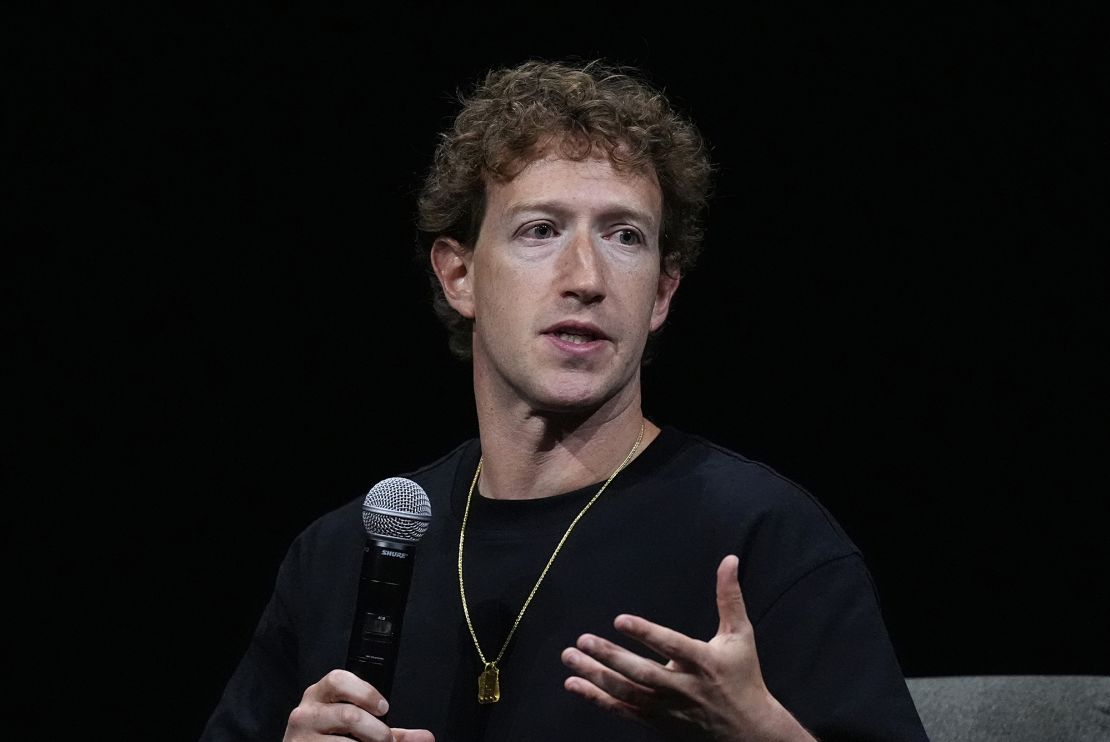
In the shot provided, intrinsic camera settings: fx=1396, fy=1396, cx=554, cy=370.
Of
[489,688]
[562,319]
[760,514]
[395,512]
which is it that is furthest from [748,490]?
[395,512]

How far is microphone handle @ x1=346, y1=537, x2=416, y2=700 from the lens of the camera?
5.77 feet

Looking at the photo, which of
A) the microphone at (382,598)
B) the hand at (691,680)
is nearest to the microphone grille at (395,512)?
the microphone at (382,598)

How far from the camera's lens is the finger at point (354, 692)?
1.73 m

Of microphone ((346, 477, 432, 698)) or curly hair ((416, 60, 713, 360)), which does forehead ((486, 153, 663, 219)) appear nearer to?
curly hair ((416, 60, 713, 360))

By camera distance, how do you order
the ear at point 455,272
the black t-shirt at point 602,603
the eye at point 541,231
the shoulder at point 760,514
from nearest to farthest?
the black t-shirt at point 602,603, the shoulder at point 760,514, the eye at point 541,231, the ear at point 455,272

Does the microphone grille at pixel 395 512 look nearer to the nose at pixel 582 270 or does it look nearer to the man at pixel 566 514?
the man at pixel 566 514

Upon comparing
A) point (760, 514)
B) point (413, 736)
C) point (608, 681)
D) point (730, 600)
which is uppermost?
point (760, 514)

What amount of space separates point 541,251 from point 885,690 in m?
0.86

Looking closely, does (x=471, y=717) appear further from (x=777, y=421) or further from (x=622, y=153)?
(x=777, y=421)

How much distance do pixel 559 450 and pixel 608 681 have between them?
29.1 inches

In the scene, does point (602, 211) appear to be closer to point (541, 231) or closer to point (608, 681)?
point (541, 231)

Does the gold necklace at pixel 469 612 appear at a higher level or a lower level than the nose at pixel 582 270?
lower

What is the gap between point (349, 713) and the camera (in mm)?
1729

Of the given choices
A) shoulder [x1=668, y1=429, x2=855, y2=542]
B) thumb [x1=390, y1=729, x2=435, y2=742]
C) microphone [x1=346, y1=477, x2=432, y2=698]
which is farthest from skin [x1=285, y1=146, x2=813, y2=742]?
thumb [x1=390, y1=729, x2=435, y2=742]
